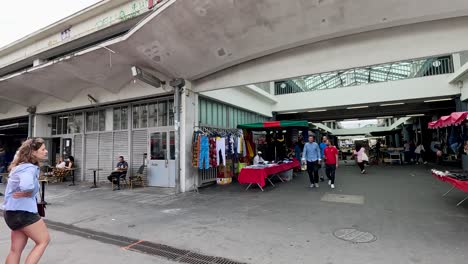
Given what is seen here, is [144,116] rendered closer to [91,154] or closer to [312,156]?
[91,154]

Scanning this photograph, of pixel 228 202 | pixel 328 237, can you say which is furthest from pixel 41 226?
pixel 228 202

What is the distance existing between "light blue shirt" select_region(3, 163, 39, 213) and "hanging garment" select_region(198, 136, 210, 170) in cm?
586

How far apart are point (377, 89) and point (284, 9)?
36.4 ft

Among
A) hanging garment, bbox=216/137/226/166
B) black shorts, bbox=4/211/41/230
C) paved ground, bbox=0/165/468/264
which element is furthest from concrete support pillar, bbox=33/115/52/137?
black shorts, bbox=4/211/41/230

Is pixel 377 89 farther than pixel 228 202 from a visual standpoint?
Yes

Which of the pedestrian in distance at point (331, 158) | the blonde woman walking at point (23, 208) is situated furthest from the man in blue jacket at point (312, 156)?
the blonde woman walking at point (23, 208)

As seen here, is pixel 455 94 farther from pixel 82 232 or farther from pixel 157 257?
pixel 82 232

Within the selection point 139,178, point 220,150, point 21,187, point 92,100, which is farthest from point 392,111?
point 21,187

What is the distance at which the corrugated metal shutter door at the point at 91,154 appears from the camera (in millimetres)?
11703

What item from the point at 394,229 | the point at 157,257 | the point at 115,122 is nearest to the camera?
the point at 157,257

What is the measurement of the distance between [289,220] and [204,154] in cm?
421

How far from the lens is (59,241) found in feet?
13.8

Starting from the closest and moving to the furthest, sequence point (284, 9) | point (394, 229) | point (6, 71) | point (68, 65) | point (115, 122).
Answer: point (394, 229)
point (284, 9)
point (68, 65)
point (115, 122)
point (6, 71)

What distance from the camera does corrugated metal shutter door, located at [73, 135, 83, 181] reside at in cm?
1217
